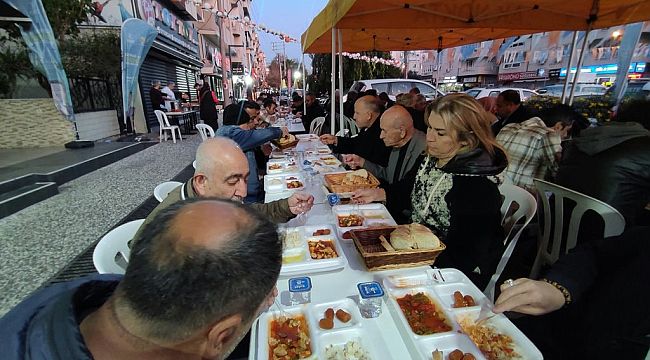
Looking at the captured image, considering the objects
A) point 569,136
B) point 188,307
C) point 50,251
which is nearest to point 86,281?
point 188,307

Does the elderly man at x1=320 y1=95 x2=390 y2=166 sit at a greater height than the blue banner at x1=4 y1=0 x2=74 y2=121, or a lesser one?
lesser

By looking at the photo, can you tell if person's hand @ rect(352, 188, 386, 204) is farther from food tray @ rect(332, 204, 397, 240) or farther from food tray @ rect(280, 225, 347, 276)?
food tray @ rect(280, 225, 347, 276)

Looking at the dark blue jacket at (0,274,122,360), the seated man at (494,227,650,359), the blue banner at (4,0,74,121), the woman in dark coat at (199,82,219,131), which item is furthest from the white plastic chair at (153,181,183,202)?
the woman in dark coat at (199,82,219,131)

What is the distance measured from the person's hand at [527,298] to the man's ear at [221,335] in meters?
1.01

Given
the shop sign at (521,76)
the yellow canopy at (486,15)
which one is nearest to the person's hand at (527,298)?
the yellow canopy at (486,15)

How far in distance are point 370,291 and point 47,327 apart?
100 centimetres

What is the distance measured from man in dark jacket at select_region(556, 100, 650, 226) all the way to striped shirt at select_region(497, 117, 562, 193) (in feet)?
1.80

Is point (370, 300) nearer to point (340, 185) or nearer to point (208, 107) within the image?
point (340, 185)

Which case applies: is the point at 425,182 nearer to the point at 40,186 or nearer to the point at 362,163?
the point at 362,163

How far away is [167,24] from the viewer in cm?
1534

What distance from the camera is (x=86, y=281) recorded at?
86cm

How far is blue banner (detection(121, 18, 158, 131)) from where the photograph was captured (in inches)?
320

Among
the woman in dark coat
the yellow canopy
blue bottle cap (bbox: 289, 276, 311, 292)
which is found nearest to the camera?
blue bottle cap (bbox: 289, 276, 311, 292)

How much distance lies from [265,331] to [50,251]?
356 cm
